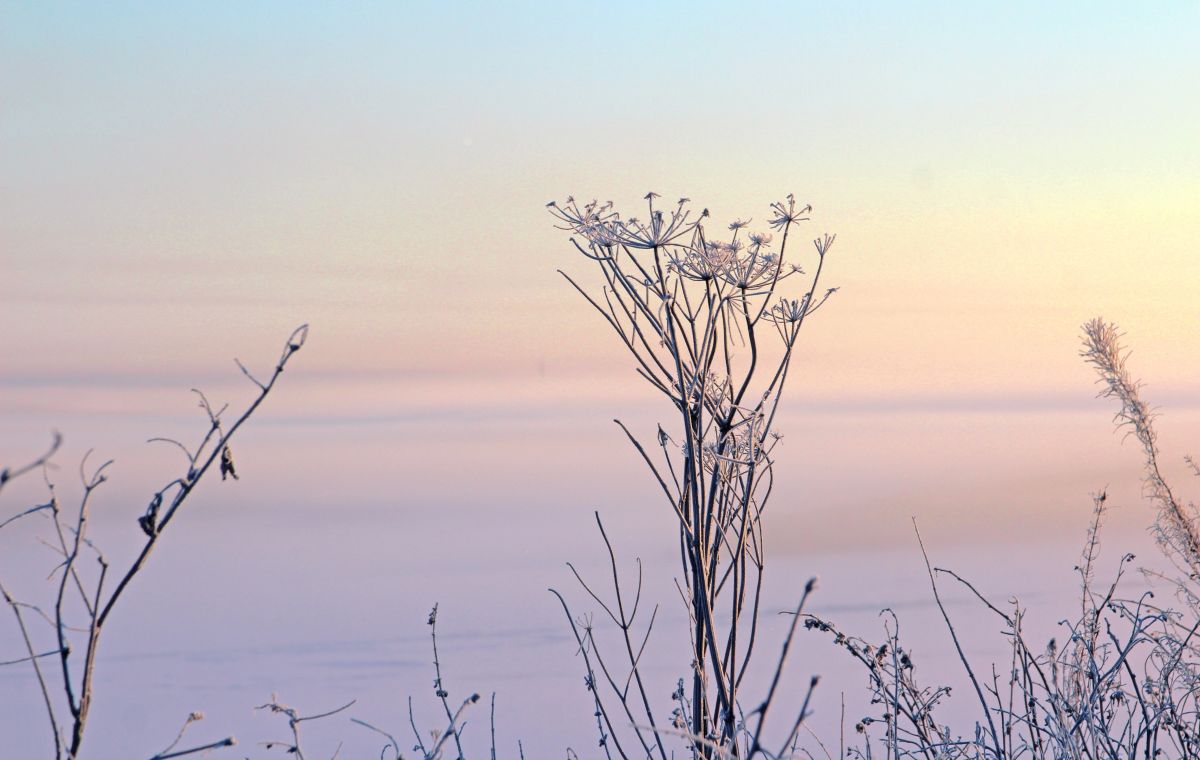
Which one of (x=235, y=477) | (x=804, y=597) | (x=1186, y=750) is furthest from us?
(x=1186, y=750)

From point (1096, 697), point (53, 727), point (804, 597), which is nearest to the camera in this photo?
point (804, 597)

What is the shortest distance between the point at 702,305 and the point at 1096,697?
3.99ft

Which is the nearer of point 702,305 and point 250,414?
point 250,414

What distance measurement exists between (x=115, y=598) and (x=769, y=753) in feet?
2.98

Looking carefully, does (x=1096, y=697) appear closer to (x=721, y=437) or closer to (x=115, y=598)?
(x=721, y=437)

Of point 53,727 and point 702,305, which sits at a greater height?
point 702,305

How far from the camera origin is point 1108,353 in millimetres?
2711

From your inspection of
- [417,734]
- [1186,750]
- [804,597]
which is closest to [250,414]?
[804,597]

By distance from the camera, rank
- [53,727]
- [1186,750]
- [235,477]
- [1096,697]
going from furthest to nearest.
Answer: [1186,750] < [1096,697] < [235,477] < [53,727]

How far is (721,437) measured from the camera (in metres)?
2.68

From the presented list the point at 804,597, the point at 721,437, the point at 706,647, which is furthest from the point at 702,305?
the point at 804,597

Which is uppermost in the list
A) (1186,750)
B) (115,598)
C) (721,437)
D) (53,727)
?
(721,437)

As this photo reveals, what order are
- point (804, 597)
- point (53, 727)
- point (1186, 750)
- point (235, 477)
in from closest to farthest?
point (804, 597) < point (53, 727) < point (235, 477) < point (1186, 750)

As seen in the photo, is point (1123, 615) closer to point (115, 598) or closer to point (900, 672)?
point (900, 672)
